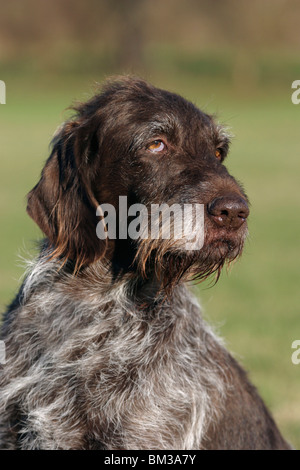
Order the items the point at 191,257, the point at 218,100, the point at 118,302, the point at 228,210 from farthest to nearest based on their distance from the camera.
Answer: the point at 218,100, the point at 118,302, the point at 191,257, the point at 228,210

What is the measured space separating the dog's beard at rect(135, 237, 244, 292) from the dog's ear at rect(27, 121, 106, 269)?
0.27m

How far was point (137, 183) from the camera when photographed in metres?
4.41

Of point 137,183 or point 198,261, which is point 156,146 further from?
point 198,261

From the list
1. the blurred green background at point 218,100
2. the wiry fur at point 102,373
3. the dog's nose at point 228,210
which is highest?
the blurred green background at point 218,100

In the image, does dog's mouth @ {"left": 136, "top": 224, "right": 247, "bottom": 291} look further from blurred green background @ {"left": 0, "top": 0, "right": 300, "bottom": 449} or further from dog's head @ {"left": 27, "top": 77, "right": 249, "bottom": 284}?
blurred green background @ {"left": 0, "top": 0, "right": 300, "bottom": 449}

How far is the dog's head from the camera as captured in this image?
4.22 m

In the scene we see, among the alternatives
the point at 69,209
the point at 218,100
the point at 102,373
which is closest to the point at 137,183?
the point at 69,209

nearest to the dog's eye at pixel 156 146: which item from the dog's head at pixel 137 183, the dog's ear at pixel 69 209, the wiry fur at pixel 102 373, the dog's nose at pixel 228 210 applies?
the dog's head at pixel 137 183

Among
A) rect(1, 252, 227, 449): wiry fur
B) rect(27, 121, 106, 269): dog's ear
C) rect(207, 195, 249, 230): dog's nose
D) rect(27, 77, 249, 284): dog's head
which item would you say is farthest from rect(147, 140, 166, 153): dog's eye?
rect(1, 252, 227, 449): wiry fur

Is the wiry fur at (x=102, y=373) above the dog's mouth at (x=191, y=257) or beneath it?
beneath

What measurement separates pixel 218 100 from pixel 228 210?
1391 inches

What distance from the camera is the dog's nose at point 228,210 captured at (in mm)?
4070

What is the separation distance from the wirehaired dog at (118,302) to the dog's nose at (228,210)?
10cm

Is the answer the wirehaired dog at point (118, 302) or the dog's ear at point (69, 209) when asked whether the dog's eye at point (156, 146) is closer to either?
the wirehaired dog at point (118, 302)
